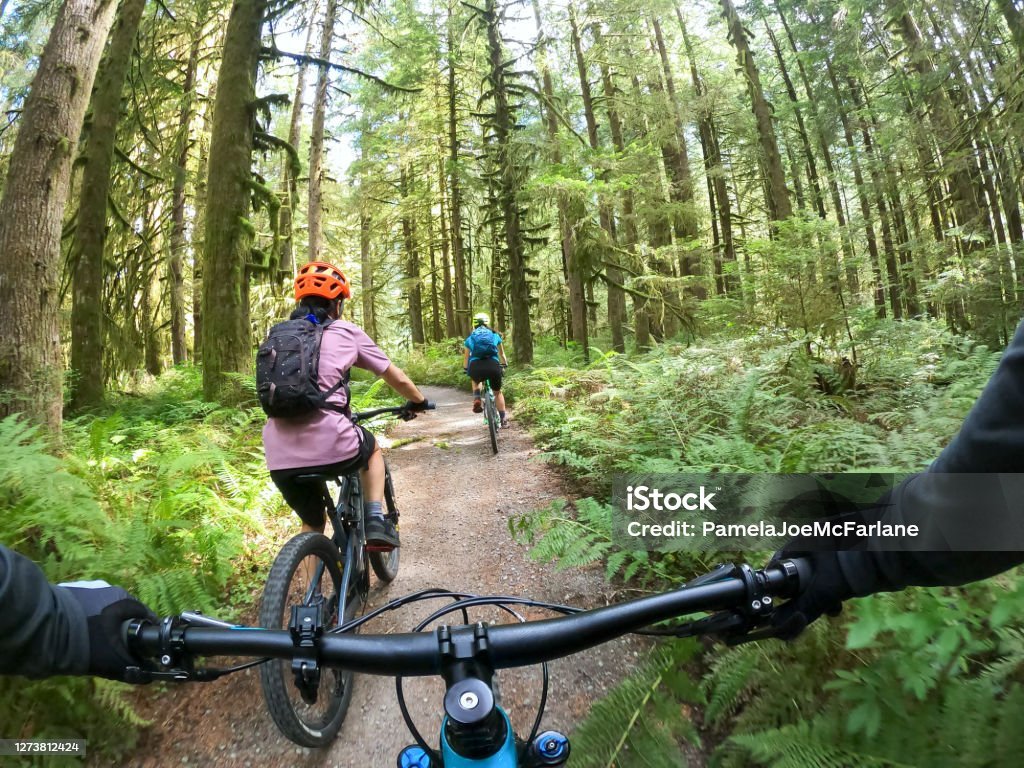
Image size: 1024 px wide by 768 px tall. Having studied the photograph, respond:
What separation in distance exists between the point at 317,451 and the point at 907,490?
2.69 metres

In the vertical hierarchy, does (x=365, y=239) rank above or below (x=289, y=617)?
above

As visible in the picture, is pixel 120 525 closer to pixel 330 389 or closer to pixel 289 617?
pixel 289 617

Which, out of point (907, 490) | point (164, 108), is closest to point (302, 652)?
point (907, 490)

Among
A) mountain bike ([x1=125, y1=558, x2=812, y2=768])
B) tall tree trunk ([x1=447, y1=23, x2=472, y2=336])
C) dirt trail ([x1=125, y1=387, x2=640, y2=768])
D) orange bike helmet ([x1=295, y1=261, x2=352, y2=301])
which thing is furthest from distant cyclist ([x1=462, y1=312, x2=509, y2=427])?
tall tree trunk ([x1=447, y1=23, x2=472, y2=336])

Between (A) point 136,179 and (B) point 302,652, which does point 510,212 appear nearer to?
(A) point 136,179

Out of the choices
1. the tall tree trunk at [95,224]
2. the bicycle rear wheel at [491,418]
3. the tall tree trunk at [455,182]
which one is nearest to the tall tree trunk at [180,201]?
the tall tree trunk at [95,224]

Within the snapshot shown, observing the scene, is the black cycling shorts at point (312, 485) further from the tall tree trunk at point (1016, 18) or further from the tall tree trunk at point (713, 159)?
the tall tree trunk at point (713, 159)

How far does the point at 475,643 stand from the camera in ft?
2.89

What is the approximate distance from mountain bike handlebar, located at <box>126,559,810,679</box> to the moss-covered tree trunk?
24.7 ft

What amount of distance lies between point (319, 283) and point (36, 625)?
2.67m

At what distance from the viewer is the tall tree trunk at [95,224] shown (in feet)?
26.6

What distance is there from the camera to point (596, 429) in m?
6.62

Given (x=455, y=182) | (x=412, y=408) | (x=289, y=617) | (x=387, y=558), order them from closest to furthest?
(x=289, y=617) → (x=412, y=408) → (x=387, y=558) → (x=455, y=182)

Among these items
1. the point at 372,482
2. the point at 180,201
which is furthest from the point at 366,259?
the point at 372,482
